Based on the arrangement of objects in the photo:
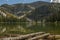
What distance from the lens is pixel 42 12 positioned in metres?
1.33

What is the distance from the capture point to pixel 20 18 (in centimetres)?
133

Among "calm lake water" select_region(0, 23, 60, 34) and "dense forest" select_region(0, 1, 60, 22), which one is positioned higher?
"dense forest" select_region(0, 1, 60, 22)

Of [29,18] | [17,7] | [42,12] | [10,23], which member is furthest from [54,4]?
[10,23]

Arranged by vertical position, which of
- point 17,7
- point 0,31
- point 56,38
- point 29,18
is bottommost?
point 56,38

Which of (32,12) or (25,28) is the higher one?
(32,12)

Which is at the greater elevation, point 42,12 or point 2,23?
point 42,12

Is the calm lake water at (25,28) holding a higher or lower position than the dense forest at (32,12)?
lower

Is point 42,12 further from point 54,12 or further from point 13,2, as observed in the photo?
point 13,2

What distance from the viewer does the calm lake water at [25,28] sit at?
4.32 feet

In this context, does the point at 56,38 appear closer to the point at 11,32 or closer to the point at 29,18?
the point at 29,18

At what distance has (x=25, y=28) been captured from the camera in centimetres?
132

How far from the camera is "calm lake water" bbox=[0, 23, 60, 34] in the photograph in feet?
4.32

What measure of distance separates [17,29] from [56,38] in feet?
1.57

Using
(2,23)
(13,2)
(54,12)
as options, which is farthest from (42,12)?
(2,23)
